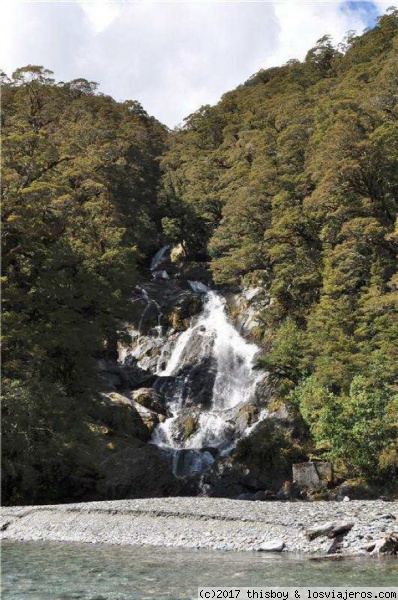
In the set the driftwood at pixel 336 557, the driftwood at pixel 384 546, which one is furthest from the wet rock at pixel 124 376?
the driftwood at pixel 384 546

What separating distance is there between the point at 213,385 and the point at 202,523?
1985 cm

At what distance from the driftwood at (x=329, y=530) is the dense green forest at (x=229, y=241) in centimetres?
1154

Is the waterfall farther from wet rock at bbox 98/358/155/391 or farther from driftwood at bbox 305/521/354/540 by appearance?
driftwood at bbox 305/521/354/540

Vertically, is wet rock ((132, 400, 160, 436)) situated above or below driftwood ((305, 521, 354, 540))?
above

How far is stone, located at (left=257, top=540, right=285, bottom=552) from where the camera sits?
14.6 metres

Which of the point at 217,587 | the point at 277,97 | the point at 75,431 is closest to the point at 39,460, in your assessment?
the point at 75,431

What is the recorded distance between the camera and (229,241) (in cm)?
4728

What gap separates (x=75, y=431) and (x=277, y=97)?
58.9 m

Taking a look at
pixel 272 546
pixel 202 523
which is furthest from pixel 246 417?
pixel 272 546

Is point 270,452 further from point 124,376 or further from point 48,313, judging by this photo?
point 48,313

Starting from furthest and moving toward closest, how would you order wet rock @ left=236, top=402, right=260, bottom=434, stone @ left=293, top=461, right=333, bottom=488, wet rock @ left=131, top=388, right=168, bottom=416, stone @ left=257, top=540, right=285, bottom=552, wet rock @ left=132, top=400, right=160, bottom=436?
wet rock @ left=131, top=388, right=168, bottom=416 → wet rock @ left=132, top=400, right=160, bottom=436 → wet rock @ left=236, top=402, right=260, bottom=434 → stone @ left=293, top=461, right=333, bottom=488 → stone @ left=257, top=540, right=285, bottom=552

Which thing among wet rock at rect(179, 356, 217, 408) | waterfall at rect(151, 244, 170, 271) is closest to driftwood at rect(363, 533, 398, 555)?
wet rock at rect(179, 356, 217, 408)

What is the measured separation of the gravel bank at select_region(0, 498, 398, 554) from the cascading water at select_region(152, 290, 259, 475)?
33.3ft

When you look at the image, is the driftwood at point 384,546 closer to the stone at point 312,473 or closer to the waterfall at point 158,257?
the stone at point 312,473
